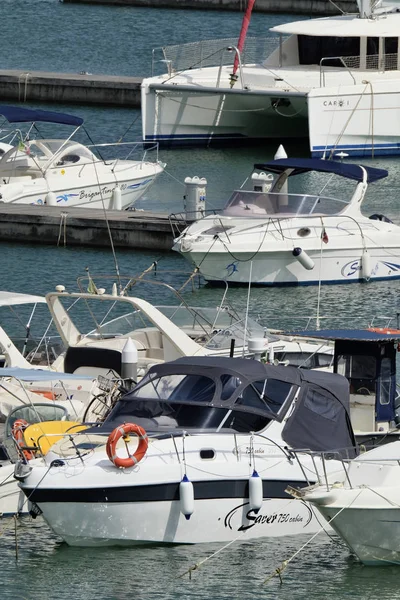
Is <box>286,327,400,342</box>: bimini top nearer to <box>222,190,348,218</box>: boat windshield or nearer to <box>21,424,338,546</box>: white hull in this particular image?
<box>21,424,338,546</box>: white hull

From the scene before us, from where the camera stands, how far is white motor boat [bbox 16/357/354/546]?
15109 millimetres

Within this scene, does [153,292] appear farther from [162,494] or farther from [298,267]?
[162,494]

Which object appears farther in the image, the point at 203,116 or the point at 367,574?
the point at 203,116

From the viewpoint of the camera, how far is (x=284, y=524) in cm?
1600

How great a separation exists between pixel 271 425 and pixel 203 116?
2737 centimetres

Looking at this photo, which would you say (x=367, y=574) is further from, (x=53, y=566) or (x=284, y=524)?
(x=53, y=566)

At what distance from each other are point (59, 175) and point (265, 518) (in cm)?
1909

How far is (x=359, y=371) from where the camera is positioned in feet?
61.2

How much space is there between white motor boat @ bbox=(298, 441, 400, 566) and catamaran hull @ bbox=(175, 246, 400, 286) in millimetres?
13035

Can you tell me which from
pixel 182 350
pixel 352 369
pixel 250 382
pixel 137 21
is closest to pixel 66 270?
pixel 182 350

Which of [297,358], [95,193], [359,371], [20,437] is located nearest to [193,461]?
[20,437]

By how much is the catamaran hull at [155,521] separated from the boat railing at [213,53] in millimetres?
28014

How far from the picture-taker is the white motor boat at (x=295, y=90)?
40906 millimetres

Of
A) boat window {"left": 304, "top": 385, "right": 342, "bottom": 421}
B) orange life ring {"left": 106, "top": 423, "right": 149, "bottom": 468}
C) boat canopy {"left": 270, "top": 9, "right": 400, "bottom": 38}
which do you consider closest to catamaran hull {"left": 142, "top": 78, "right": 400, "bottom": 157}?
boat canopy {"left": 270, "top": 9, "right": 400, "bottom": 38}
